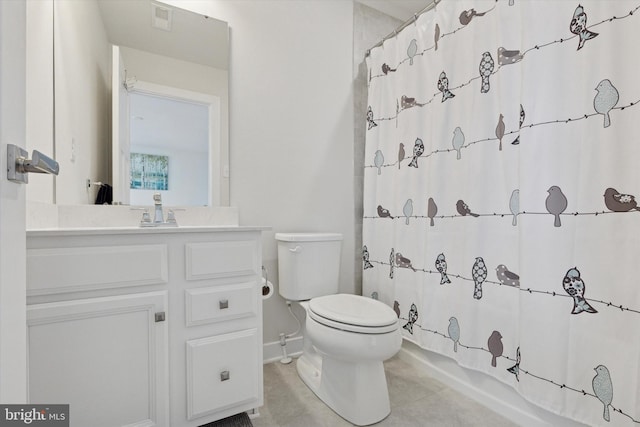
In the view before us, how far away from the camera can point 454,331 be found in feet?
4.93

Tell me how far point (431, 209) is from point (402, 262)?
0.38 meters

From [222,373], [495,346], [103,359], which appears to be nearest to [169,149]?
[103,359]

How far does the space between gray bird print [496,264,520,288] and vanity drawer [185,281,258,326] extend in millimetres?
1069

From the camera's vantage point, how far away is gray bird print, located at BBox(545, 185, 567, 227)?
109 cm

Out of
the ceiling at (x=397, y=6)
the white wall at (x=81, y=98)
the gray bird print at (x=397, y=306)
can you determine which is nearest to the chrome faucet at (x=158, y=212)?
the white wall at (x=81, y=98)

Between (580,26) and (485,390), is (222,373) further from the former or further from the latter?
(580,26)

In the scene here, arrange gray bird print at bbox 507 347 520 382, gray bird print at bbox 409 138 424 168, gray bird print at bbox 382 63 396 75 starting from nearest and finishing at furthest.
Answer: gray bird print at bbox 507 347 520 382 < gray bird print at bbox 409 138 424 168 < gray bird print at bbox 382 63 396 75

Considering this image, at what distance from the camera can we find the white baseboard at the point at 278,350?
184 centimetres

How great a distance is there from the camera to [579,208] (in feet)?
3.44

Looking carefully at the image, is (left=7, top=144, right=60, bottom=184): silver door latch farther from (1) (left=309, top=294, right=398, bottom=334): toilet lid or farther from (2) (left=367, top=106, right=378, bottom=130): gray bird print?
(2) (left=367, top=106, right=378, bottom=130): gray bird print

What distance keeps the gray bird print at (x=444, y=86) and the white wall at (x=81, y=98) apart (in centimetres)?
168

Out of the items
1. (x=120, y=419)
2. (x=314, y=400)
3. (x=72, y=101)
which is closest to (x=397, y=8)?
(x=72, y=101)

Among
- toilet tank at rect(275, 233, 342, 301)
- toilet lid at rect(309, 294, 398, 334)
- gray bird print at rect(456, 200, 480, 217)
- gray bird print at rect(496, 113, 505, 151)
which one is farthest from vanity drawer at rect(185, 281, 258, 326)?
gray bird print at rect(496, 113, 505, 151)

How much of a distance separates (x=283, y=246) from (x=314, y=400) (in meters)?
0.81
